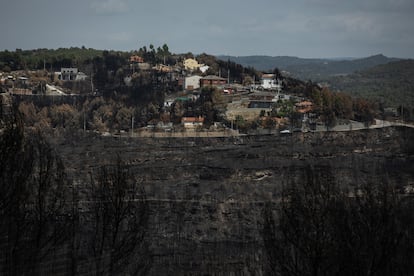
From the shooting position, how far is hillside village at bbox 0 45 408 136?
36.2 meters

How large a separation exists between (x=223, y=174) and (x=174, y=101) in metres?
15.8

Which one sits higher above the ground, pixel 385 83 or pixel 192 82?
pixel 192 82

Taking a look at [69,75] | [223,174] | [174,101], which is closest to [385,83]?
[69,75]

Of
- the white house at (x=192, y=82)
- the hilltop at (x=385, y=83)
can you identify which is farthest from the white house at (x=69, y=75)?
the hilltop at (x=385, y=83)

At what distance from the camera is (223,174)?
2617cm

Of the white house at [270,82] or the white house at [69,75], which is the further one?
the white house at [69,75]

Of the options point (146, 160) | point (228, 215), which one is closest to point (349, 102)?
point (146, 160)

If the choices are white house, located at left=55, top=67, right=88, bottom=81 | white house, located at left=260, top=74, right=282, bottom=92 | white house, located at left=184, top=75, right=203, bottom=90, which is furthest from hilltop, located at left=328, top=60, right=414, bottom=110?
white house, located at left=55, top=67, right=88, bottom=81

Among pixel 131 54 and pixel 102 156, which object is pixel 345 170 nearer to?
pixel 102 156

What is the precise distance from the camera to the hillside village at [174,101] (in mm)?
36219

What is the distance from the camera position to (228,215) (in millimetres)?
19703

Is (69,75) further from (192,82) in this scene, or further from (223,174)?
(223,174)

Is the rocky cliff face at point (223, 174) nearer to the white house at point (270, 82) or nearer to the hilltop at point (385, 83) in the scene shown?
the white house at point (270, 82)

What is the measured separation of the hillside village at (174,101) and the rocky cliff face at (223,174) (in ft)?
10.4
